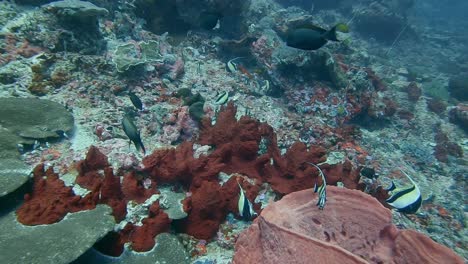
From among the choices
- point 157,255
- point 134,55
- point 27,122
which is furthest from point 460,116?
point 27,122

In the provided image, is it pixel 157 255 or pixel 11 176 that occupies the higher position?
pixel 11 176

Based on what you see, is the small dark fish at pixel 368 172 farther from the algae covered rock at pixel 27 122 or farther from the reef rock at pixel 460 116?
the reef rock at pixel 460 116

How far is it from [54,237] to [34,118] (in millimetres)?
3156

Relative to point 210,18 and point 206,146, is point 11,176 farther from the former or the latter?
point 210,18

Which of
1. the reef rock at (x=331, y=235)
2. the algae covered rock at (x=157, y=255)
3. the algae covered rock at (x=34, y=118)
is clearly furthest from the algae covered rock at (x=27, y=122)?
the reef rock at (x=331, y=235)

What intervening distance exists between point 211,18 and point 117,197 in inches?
149

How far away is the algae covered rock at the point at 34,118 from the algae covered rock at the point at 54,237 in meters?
2.15

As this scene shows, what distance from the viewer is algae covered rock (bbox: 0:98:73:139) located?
4.92m

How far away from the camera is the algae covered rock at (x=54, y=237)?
264cm

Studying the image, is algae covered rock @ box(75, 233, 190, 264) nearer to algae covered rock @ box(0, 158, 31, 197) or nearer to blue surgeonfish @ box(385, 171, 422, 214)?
algae covered rock @ box(0, 158, 31, 197)

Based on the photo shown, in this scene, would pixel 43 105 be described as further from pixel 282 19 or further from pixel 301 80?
pixel 282 19

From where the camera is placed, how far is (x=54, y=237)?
2.86m

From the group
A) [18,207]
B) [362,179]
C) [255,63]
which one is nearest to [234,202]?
[18,207]

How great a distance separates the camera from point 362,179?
6.31 meters
